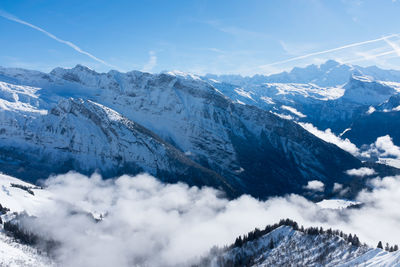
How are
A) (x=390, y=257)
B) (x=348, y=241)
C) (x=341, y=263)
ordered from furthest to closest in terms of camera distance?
(x=348, y=241)
(x=341, y=263)
(x=390, y=257)

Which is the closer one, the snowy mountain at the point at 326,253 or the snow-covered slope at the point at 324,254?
the snow-covered slope at the point at 324,254

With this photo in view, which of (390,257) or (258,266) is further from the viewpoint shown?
(258,266)

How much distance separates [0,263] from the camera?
199875 millimetres

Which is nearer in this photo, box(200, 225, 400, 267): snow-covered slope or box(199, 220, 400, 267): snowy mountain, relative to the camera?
box(200, 225, 400, 267): snow-covered slope

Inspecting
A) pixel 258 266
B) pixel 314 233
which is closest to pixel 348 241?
pixel 314 233

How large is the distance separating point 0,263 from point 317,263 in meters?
162

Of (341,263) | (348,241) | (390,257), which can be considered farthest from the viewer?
(348,241)

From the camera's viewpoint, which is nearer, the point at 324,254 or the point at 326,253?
the point at 324,254

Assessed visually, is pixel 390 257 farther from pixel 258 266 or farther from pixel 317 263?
pixel 258 266

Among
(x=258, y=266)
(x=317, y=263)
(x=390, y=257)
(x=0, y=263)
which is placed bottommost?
(x=0, y=263)

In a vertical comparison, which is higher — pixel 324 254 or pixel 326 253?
pixel 326 253

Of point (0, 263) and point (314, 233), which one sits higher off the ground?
point (314, 233)

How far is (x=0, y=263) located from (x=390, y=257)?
190 meters

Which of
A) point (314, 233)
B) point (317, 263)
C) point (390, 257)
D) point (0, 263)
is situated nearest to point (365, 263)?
point (390, 257)
